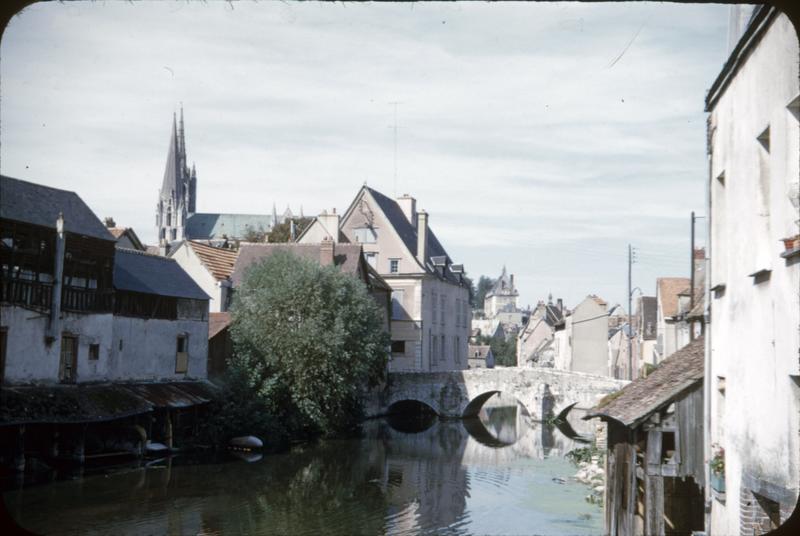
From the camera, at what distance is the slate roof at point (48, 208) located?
18.1m

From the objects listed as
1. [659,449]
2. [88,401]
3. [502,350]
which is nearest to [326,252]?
[88,401]

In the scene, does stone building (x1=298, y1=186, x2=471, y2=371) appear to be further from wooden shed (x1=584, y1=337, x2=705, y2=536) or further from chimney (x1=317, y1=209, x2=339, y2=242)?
wooden shed (x1=584, y1=337, x2=705, y2=536)

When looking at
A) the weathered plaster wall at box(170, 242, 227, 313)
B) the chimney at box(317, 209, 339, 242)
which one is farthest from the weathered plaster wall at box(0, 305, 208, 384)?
the chimney at box(317, 209, 339, 242)

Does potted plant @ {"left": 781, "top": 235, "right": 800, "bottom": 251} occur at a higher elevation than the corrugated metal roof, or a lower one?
higher

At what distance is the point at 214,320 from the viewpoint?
3123 centimetres

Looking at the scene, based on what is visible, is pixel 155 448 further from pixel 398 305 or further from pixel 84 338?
pixel 398 305

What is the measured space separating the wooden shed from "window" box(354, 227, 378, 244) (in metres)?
29.7

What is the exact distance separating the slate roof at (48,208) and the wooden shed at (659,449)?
12.7 metres

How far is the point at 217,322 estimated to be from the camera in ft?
102

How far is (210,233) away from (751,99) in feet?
331

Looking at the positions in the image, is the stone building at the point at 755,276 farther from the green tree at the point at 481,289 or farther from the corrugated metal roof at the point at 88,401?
the green tree at the point at 481,289

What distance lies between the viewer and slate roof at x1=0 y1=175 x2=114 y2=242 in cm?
1812

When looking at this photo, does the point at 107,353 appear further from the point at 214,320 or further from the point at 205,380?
the point at 214,320

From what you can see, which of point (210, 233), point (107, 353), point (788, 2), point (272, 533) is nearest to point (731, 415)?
point (788, 2)
